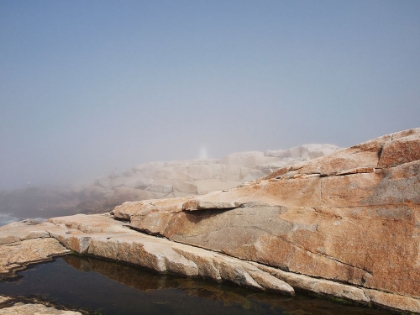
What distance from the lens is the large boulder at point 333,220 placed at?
862cm

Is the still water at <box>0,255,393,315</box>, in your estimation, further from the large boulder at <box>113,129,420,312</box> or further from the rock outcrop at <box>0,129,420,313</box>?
the large boulder at <box>113,129,420,312</box>

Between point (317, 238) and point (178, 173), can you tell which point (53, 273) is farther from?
point (178, 173)

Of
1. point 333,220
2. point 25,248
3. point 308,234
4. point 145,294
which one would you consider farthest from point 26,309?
point 333,220

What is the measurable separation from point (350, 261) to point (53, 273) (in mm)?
12536

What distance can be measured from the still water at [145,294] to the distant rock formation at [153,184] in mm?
36950

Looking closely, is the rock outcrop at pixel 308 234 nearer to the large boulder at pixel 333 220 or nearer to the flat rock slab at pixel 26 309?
the large boulder at pixel 333 220

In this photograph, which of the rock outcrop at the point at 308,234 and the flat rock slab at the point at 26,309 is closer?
the flat rock slab at the point at 26,309

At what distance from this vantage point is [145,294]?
981cm

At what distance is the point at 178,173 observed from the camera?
62.8 meters

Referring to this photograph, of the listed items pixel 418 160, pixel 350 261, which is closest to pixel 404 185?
pixel 418 160

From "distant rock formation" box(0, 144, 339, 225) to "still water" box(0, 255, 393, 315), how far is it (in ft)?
121

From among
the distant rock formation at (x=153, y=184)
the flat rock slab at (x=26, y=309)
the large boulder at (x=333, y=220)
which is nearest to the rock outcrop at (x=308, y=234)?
the large boulder at (x=333, y=220)

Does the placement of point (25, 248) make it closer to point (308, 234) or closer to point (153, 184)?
point (308, 234)

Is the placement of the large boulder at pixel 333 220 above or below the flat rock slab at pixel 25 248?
above
